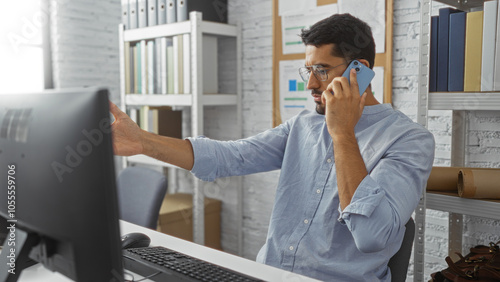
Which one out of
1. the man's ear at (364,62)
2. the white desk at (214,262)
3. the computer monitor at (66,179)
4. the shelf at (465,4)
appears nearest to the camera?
the computer monitor at (66,179)

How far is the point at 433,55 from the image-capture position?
167 centimetres

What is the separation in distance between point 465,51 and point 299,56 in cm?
114

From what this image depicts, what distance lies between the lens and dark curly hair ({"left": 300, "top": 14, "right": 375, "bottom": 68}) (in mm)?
1441

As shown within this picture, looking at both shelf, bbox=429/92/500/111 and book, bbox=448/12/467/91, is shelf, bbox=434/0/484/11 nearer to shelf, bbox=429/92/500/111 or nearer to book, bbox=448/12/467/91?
book, bbox=448/12/467/91

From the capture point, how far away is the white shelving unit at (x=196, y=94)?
267 cm

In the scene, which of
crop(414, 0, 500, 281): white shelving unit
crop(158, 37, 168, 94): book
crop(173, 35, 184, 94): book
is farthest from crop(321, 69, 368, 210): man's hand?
crop(158, 37, 168, 94): book

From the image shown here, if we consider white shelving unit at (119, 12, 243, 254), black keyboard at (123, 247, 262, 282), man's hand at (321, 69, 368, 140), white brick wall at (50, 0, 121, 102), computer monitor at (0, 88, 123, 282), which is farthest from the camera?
white brick wall at (50, 0, 121, 102)

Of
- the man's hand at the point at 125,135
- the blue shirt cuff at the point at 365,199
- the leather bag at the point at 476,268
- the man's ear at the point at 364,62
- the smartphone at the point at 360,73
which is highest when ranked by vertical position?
the man's ear at the point at 364,62

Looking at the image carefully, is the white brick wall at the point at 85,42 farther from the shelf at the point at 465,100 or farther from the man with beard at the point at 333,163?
the shelf at the point at 465,100

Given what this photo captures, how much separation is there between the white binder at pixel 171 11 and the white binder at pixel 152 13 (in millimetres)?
129

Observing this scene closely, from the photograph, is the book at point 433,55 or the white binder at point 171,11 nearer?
the book at point 433,55

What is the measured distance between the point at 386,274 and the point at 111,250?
3.01ft

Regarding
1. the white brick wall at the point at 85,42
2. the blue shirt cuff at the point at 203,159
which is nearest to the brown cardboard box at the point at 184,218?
the white brick wall at the point at 85,42

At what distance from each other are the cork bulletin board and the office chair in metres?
1.00
